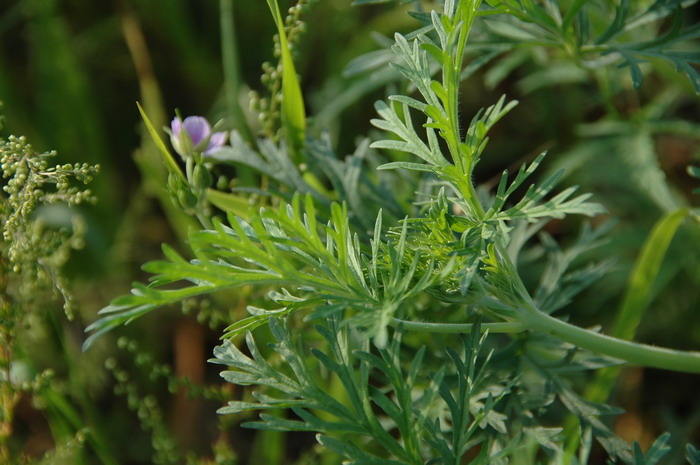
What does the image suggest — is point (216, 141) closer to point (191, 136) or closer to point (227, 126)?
point (191, 136)

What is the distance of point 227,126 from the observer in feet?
5.68

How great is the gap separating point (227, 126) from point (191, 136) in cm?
87

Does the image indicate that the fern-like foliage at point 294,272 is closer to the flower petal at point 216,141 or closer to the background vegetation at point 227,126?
the flower petal at point 216,141

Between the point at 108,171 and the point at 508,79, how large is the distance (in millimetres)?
1022

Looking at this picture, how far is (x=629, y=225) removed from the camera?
156 centimetres

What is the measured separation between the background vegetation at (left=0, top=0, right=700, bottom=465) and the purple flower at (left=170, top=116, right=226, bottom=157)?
0.38 m

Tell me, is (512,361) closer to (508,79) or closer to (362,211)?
(362,211)

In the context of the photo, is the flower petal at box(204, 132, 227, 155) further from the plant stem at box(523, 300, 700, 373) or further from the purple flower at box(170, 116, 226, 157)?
the plant stem at box(523, 300, 700, 373)

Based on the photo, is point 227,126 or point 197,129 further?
point 227,126

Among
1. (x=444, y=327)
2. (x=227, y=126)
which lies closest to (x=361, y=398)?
(x=444, y=327)

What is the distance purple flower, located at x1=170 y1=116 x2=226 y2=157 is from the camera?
2.80 feet

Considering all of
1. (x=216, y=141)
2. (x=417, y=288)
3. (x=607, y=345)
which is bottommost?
(x=607, y=345)

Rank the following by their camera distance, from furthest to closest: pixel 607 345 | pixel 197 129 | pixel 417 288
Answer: pixel 197 129 < pixel 607 345 < pixel 417 288

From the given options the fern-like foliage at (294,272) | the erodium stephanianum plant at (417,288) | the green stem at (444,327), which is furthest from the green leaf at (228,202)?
the green stem at (444,327)
